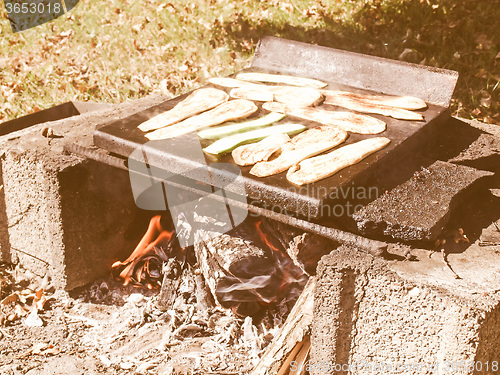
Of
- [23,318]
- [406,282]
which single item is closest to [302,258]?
[406,282]

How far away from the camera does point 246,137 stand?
315 centimetres

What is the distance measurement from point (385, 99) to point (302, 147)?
3.34ft

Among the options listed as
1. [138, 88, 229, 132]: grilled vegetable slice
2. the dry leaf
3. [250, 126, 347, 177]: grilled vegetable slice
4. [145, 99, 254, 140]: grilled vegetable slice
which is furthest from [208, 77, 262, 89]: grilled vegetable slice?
the dry leaf

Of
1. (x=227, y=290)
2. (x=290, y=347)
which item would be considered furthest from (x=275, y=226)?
(x=290, y=347)

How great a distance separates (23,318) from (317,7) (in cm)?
570

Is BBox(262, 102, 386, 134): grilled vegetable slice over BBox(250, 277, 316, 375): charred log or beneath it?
over

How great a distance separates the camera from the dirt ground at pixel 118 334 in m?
3.29

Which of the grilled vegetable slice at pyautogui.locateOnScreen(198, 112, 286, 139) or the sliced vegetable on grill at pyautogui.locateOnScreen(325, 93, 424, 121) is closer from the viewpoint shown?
the grilled vegetable slice at pyautogui.locateOnScreen(198, 112, 286, 139)

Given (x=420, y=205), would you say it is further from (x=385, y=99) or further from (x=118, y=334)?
(x=118, y=334)

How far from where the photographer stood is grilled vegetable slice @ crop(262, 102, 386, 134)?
3264 mm

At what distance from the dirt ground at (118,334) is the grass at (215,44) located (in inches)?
123

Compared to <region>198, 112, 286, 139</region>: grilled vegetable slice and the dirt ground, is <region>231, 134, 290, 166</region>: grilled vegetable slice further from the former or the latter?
the dirt ground

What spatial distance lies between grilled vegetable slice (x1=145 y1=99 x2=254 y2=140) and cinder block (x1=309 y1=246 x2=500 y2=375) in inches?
47.2

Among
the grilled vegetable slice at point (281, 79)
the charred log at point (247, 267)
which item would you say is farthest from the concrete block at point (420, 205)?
the grilled vegetable slice at point (281, 79)
